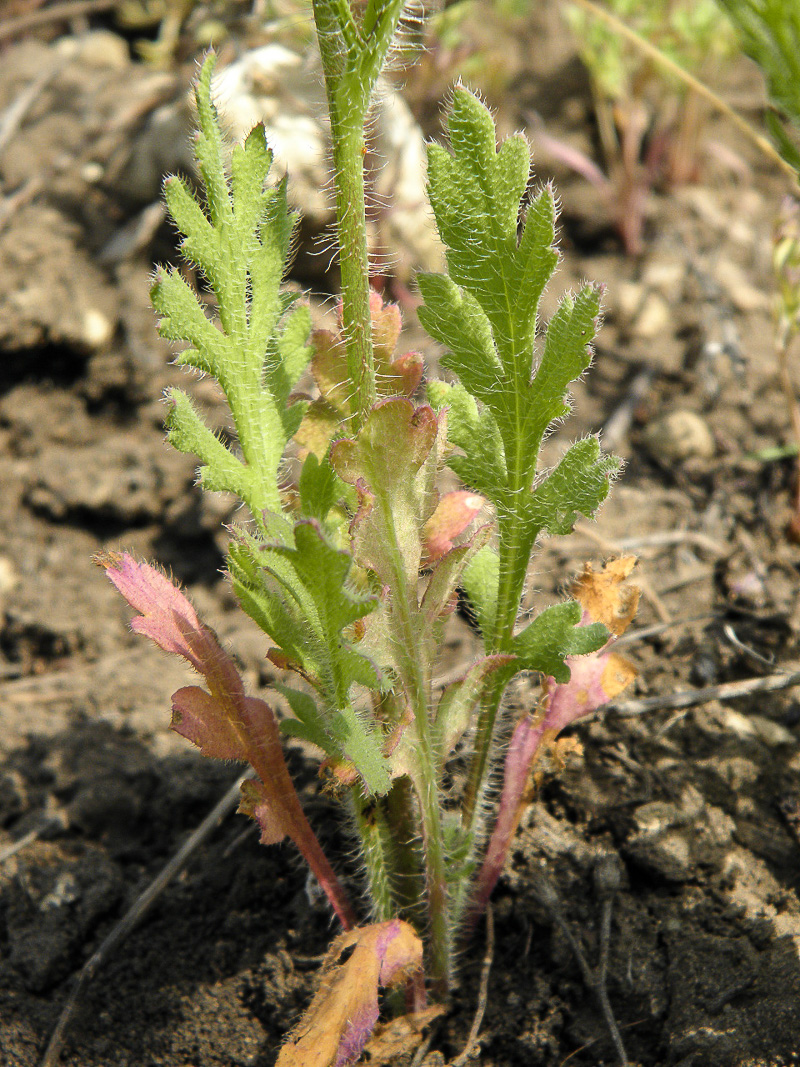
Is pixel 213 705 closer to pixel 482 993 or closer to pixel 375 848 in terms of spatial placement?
pixel 375 848

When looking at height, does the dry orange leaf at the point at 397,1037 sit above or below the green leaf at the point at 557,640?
below

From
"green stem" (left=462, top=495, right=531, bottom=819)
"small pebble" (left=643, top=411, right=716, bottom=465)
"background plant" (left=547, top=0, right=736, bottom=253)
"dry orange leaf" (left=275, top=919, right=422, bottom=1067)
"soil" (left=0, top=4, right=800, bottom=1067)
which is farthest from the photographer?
"background plant" (left=547, top=0, right=736, bottom=253)

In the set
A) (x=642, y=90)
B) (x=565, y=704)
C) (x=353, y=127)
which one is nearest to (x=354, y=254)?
(x=353, y=127)

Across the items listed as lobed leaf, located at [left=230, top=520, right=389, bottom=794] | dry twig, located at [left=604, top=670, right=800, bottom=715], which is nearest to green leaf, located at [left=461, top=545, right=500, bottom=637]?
lobed leaf, located at [left=230, top=520, right=389, bottom=794]

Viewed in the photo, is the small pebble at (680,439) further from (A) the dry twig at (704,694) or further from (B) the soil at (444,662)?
(A) the dry twig at (704,694)

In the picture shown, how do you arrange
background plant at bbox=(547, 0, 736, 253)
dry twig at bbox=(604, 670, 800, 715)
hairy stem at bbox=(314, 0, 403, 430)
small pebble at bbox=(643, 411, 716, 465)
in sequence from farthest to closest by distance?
background plant at bbox=(547, 0, 736, 253)
small pebble at bbox=(643, 411, 716, 465)
dry twig at bbox=(604, 670, 800, 715)
hairy stem at bbox=(314, 0, 403, 430)

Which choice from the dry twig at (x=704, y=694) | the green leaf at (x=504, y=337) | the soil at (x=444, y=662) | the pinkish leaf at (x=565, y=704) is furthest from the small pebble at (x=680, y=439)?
the green leaf at (x=504, y=337)

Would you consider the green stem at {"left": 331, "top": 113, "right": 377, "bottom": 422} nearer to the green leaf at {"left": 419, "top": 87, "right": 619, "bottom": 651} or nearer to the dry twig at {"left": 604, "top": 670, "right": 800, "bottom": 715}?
the green leaf at {"left": 419, "top": 87, "right": 619, "bottom": 651}

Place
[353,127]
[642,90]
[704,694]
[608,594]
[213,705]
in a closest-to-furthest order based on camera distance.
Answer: [353,127], [213,705], [608,594], [704,694], [642,90]
